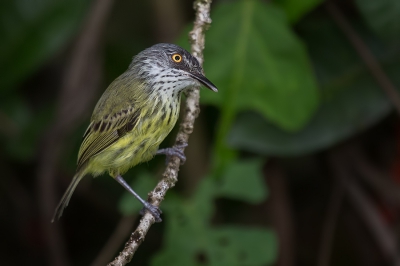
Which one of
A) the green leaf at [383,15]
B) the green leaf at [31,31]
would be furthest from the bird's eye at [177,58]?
the green leaf at [31,31]

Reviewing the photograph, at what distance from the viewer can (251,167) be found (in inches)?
173

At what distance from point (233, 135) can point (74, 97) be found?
1103 millimetres

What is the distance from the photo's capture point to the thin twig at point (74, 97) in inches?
168

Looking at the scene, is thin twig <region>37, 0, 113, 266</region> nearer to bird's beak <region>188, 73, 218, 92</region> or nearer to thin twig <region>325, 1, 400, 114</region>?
bird's beak <region>188, 73, 218, 92</region>

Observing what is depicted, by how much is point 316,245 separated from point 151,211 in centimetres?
334

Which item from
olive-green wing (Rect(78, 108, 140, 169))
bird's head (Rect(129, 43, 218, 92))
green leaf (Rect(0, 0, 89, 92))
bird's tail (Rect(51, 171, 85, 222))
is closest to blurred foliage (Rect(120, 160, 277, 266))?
bird's tail (Rect(51, 171, 85, 222))

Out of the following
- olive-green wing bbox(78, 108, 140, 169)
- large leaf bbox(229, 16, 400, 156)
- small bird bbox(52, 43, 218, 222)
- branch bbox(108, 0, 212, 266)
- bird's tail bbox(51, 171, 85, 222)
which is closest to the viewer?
branch bbox(108, 0, 212, 266)

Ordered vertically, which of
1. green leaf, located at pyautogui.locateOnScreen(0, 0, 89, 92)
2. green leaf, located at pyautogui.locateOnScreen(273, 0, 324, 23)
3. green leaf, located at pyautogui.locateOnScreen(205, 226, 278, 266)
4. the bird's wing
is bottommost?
green leaf, located at pyautogui.locateOnScreen(205, 226, 278, 266)

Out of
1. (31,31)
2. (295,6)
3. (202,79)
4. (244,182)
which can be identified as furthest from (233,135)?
(31,31)

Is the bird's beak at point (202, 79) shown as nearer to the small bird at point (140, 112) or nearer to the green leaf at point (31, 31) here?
the small bird at point (140, 112)

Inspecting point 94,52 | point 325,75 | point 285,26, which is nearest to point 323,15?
point 325,75

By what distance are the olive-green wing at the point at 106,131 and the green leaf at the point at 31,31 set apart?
1470 mm

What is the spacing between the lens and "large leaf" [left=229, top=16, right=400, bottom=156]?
446 centimetres

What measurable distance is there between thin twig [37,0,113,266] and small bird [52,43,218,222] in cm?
50
